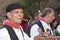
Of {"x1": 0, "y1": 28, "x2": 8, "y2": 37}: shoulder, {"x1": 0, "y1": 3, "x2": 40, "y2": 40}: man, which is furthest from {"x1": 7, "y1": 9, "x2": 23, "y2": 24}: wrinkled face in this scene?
{"x1": 0, "y1": 28, "x2": 8, "y2": 37}: shoulder

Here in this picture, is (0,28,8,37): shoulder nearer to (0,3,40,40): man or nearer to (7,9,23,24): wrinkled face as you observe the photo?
(0,3,40,40): man

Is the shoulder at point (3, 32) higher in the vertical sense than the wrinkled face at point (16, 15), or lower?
lower

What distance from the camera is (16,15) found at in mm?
4477

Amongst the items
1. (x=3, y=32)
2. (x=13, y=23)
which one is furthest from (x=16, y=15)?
(x=3, y=32)

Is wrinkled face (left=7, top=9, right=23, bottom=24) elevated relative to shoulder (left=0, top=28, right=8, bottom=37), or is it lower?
elevated

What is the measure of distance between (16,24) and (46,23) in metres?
1.45

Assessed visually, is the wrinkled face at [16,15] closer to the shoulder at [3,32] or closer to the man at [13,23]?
the man at [13,23]

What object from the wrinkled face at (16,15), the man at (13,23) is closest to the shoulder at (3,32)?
the man at (13,23)

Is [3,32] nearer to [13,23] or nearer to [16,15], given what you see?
[13,23]

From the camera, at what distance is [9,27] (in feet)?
14.7

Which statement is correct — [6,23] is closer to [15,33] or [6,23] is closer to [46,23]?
[15,33]

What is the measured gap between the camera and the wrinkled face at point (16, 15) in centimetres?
443

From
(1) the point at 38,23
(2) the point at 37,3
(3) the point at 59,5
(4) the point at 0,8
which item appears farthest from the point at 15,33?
(4) the point at 0,8

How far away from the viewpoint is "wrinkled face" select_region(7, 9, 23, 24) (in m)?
4.43
